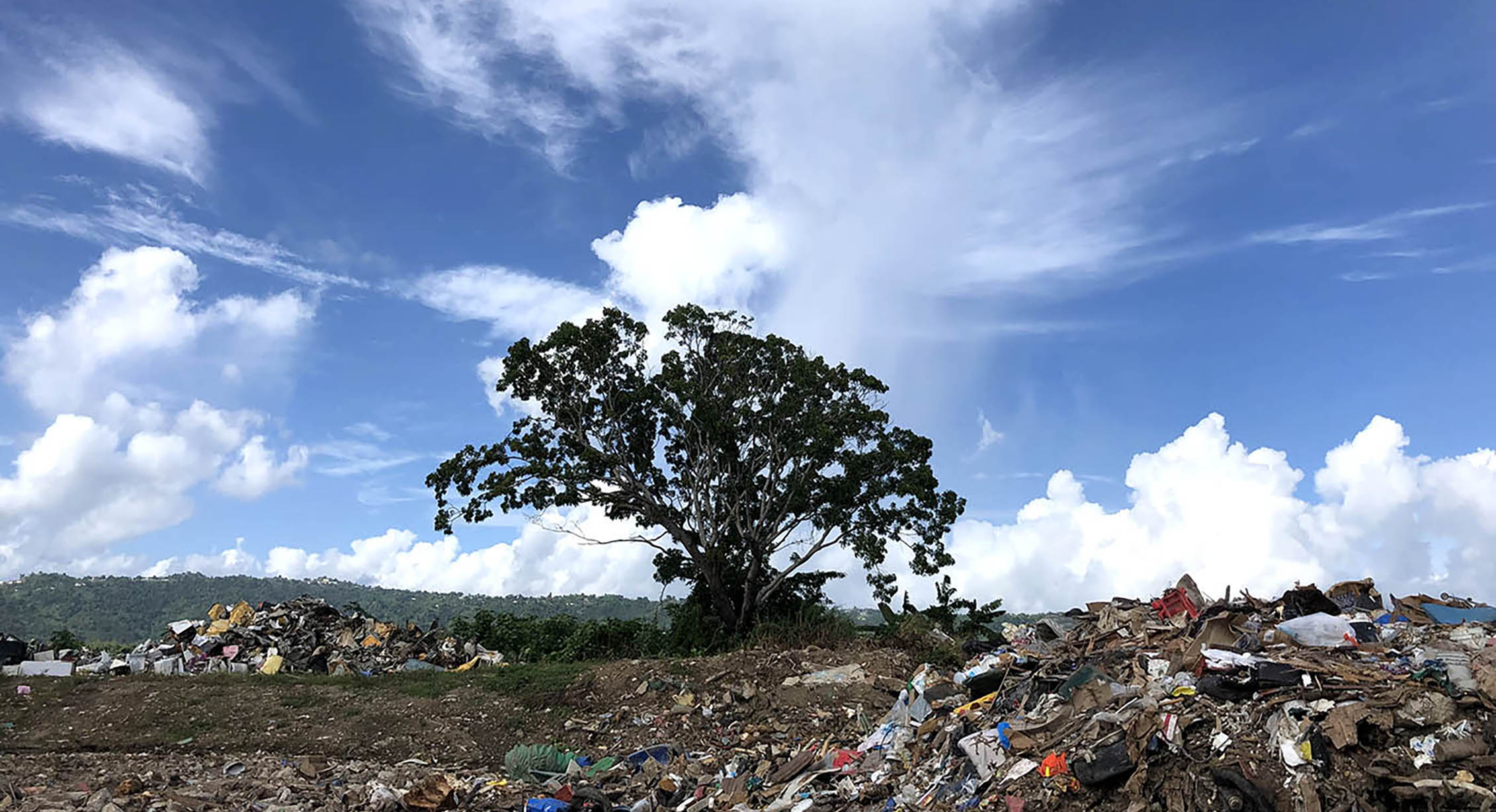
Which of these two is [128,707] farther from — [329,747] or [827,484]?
[827,484]

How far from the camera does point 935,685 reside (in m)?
11.2

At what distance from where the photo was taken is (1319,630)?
31.4 feet

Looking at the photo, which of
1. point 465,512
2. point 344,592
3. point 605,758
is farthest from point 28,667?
point 344,592

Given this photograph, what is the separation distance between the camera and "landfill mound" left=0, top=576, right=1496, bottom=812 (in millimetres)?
6758

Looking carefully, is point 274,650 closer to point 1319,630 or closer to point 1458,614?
point 1319,630

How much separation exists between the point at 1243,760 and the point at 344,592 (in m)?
88.7

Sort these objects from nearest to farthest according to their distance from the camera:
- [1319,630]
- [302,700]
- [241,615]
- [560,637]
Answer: [1319,630] < [302,700] < [241,615] < [560,637]

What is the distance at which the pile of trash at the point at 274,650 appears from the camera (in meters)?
18.6

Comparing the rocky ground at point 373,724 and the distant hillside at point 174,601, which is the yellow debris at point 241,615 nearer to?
the rocky ground at point 373,724

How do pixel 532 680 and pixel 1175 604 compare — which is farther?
pixel 532 680

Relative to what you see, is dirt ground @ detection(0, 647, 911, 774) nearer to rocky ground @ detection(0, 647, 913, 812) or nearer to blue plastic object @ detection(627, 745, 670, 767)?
rocky ground @ detection(0, 647, 913, 812)

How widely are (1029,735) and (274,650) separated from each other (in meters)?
17.3

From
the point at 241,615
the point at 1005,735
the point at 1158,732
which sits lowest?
the point at 1005,735

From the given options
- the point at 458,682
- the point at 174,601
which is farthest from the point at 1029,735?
the point at 174,601
